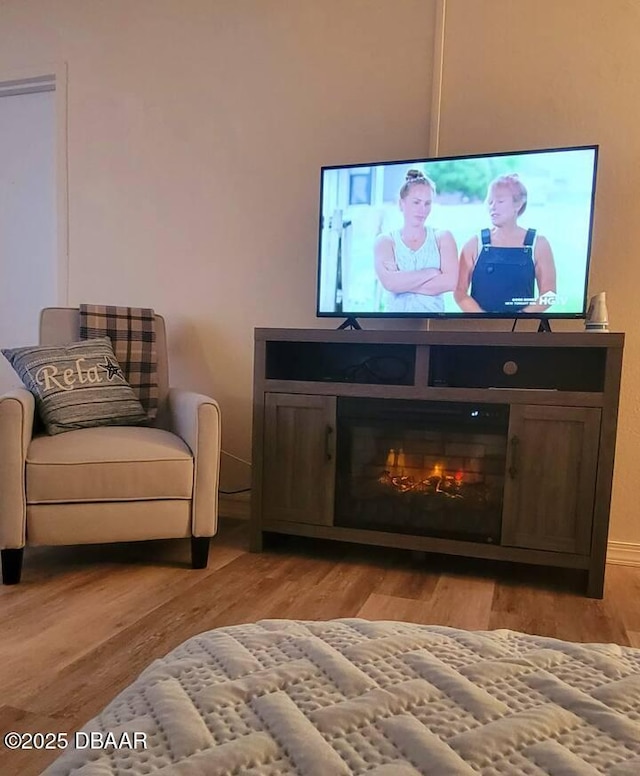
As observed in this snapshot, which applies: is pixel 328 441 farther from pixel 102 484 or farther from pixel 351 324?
pixel 102 484

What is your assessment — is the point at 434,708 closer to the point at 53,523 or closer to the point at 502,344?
the point at 502,344

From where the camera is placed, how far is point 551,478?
1889 millimetres

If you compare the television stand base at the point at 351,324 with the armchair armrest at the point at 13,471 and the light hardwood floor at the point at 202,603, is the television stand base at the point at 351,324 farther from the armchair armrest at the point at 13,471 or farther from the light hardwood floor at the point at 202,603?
the armchair armrest at the point at 13,471

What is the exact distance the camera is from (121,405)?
219 cm

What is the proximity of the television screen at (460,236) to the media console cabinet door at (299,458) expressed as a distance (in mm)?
391

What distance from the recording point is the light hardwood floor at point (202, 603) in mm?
1277

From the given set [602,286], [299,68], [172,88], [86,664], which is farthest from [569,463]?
[172,88]

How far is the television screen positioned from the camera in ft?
6.47

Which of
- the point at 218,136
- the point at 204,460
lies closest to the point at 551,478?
the point at 204,460

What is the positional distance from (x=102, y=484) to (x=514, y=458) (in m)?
1.29

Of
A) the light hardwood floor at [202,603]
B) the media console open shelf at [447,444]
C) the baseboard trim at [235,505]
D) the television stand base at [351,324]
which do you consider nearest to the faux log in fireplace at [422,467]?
the media console open shelf at [447,444]

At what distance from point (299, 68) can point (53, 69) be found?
1.22 meters

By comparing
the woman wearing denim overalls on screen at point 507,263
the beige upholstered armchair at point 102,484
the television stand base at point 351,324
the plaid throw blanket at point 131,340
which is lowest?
the beige upholstered armchair at point 102,484

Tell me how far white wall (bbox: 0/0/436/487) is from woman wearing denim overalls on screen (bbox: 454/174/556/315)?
50 cm
